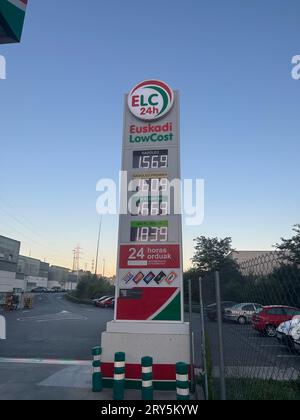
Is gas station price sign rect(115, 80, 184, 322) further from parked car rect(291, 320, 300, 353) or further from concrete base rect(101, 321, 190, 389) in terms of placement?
parked car rect(291, 320, 300, 353)

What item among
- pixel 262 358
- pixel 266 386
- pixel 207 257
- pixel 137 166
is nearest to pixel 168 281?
pixel 137 166

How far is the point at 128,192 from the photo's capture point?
873 centimetres

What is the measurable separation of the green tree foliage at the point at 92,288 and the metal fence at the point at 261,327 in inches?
1975

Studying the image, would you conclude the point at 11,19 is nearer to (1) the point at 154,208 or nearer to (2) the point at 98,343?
(1) the point at 154,208

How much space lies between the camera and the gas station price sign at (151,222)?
Result: 26.4 feet

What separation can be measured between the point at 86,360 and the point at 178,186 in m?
6.47

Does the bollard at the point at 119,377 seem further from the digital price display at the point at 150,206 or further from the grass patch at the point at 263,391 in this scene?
the digital price display at the point at 150,206

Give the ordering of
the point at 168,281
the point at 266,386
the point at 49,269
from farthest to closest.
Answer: the point at 49,269, the point at 168,281, the point at 266,386

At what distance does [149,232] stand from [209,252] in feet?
128

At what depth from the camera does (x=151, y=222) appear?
8445 millimetres

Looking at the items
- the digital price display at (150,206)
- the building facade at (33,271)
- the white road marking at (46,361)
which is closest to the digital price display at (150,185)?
the digital price display at (150,206)

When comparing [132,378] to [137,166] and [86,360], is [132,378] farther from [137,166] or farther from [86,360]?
[137,166]

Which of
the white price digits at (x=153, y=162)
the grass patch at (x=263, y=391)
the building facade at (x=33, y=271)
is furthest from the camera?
the building facade at (x=33, y=271)

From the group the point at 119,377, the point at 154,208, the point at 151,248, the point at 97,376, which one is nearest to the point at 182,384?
the point at 119,377
